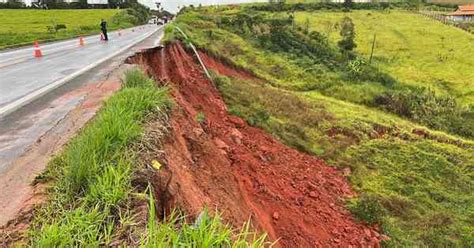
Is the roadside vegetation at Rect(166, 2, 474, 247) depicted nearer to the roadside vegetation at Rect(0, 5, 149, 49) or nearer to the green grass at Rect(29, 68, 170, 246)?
the green grass at Rect(29, 68, 170, 246)

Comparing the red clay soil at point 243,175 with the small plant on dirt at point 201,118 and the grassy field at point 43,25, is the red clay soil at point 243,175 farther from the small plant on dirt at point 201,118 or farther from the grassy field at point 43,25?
the grassy field at point 43,25

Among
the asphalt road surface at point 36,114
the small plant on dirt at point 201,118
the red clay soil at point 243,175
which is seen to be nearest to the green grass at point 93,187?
the asphalt road surface at point 36,114

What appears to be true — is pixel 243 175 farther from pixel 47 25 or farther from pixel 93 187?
pixel 47 25

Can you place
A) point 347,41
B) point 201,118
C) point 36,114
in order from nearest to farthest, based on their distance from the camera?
point 36,114 → point 201,118 → point 347,41

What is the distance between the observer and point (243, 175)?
354 inches

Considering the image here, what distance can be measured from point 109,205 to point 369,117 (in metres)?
17.0

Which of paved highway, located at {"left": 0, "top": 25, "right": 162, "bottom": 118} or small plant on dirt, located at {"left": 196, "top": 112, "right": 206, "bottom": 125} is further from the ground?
paved highway, located at {"left": 0, "top": 25, "right": 162, "bottom": 118}

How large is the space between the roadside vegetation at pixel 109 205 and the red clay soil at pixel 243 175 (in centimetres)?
63

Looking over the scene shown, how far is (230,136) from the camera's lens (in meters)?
11.0

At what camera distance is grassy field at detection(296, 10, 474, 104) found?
28078 millimetres

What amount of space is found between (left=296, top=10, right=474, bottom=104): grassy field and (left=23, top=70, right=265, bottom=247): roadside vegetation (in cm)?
2544

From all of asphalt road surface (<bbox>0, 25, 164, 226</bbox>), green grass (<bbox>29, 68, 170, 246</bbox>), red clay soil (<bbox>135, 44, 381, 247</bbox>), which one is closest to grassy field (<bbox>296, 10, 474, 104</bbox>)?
red clay soil (<bbox>135, 44, 381, 247</bbox>)

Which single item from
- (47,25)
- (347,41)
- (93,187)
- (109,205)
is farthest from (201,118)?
(47,25)

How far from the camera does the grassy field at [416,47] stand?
2808cm
